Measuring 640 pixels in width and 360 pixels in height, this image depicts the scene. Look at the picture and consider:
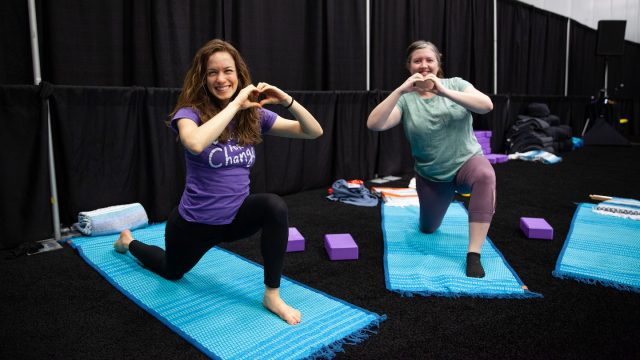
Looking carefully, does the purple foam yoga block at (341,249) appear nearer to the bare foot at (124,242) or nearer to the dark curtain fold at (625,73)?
the bare foot at (124,242)

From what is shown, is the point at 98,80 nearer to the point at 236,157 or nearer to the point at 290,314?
the point at 236,157

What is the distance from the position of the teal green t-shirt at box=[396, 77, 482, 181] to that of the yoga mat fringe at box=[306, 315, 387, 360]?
984 mm

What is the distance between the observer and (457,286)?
209cm

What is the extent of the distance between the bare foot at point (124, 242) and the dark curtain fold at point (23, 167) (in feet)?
1.84

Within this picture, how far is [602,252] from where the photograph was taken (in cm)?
251

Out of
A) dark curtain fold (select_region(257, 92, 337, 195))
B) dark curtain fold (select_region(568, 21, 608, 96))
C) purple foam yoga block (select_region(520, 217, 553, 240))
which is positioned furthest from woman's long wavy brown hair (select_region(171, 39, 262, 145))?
dark curtain fold (select_region(568, 21, 608, 96))

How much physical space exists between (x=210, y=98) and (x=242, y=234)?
1.78 ft

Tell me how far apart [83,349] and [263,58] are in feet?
8.86

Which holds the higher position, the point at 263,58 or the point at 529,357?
the point at 263,58

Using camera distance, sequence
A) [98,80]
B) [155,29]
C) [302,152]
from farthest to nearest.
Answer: [302,152] < [155,29] < [98,80]

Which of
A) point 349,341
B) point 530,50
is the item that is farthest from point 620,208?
point 530,50

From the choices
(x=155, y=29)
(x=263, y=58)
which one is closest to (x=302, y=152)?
(x=263, y=58)

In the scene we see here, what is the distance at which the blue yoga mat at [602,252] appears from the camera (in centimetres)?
217

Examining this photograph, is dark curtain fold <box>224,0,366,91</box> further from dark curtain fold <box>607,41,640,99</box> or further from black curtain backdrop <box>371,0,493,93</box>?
dark curtain fold <box>607,41,640,99</box>
